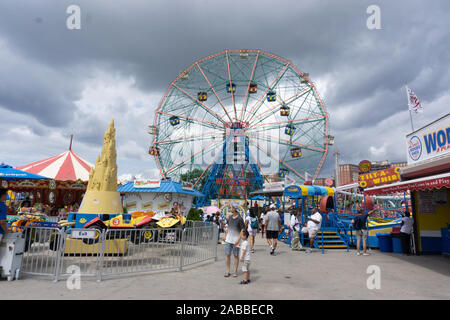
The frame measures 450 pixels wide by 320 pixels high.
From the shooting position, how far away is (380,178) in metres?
10.5

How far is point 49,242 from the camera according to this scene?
637 centimetres

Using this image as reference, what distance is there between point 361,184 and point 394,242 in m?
2.46

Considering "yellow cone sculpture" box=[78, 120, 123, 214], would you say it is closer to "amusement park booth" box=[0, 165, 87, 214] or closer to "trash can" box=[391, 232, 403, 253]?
"trash can" box=[391, 232, 403, 253]

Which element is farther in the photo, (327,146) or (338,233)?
(327,146)

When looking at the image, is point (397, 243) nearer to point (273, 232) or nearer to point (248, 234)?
point (273, 232)

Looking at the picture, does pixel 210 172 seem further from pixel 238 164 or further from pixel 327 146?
pixel 327 146

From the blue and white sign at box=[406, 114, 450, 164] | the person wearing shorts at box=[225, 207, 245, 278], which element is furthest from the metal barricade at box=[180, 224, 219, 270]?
the blue and white sign at box=[406, 114, 450, 164]

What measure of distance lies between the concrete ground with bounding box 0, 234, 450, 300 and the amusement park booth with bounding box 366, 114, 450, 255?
82.5 inches

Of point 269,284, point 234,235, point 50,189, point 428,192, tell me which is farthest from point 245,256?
point 50,189

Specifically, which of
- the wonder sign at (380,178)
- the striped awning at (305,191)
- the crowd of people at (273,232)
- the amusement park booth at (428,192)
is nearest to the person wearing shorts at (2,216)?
the crowd of people at (273,232)

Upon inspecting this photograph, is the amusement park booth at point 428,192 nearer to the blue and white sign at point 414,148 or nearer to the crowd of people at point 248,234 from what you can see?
the blue and white sign at point 414,148

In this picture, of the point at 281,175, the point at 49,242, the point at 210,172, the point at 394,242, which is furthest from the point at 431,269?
the point at 210,172

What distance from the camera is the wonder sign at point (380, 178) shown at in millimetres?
10008
